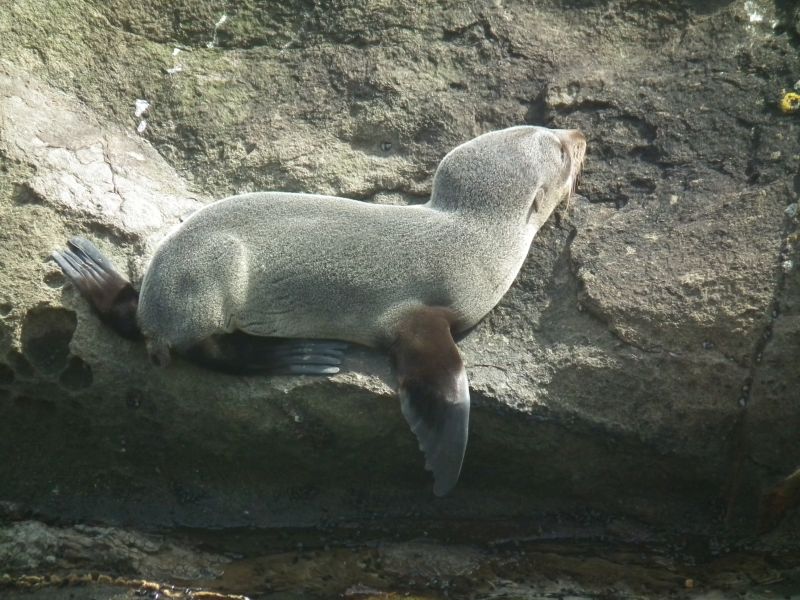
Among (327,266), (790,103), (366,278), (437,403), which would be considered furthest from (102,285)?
(790,103)

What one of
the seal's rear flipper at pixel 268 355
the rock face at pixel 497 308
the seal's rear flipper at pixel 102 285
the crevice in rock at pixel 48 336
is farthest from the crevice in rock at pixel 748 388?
the crevice in rock at pixel 48 336

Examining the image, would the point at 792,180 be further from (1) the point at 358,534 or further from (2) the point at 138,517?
(2) the point at 138,517

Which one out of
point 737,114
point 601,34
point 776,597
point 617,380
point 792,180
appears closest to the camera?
point 776,597

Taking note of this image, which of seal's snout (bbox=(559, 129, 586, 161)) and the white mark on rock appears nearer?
seal's snout (bbox=(559, 129, 586, 161))

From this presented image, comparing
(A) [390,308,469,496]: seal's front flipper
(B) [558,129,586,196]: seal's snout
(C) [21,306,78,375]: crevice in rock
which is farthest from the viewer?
(B) [558,129,586,196]: seal's snout

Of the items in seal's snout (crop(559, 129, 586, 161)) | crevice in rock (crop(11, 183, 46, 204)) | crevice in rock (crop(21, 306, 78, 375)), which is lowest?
crevice in rock (crop(21, 306, 78, 375))

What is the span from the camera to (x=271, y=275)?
430cm

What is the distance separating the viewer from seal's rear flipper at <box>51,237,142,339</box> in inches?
170

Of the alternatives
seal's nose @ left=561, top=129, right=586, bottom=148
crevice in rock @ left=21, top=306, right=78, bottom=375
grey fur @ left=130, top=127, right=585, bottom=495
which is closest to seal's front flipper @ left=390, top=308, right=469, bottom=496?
grey fur @ left=130, top=127, right=585, bottom=495

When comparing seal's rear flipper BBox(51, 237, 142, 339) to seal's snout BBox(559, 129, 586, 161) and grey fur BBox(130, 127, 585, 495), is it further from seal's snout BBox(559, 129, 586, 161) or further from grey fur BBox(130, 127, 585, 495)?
seal's snout BBox(559, 129, 586, 161)

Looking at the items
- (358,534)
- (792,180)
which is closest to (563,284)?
(792,180)

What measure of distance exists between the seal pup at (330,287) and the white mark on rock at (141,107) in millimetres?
1102

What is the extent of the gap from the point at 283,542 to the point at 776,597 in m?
2.02

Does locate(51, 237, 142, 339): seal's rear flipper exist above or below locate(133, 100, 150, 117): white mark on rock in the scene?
below
